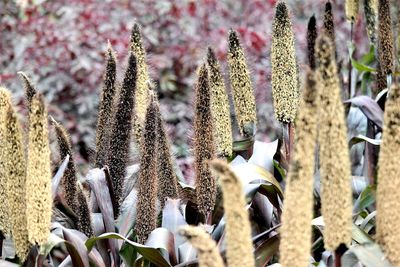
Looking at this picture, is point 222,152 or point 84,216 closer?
point 84,216

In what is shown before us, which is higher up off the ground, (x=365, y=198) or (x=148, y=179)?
(x=148, y=179)

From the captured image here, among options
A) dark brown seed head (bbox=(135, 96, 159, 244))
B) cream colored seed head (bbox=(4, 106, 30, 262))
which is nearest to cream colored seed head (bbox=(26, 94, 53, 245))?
cream colored seed head (bbox=(4, 106, 30, 262))

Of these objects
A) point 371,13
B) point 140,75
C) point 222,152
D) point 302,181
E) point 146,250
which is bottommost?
point 146,250

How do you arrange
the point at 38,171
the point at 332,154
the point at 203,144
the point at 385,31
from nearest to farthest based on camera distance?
the point at 332,154, the point at 38,171, the point at 203,144, the point at 385,31

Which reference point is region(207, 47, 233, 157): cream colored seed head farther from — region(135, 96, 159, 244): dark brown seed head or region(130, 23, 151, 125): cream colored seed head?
region(135, 96, 159, 244): dark brown seed head

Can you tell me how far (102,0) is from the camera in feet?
18.6

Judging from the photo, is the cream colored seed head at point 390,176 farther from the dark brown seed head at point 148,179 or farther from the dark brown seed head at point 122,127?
the dark brown seed head at point 122,127

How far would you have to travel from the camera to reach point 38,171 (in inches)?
59.4

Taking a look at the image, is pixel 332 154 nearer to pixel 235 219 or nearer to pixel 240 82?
pixel 235 219

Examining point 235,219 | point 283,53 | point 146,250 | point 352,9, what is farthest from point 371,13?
point 235,219

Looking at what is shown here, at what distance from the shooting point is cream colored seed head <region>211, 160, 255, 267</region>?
3.67 feet

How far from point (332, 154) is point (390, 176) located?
12 cm

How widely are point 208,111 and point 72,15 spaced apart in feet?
12.3

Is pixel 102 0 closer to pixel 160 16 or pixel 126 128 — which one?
pixel 160 16
